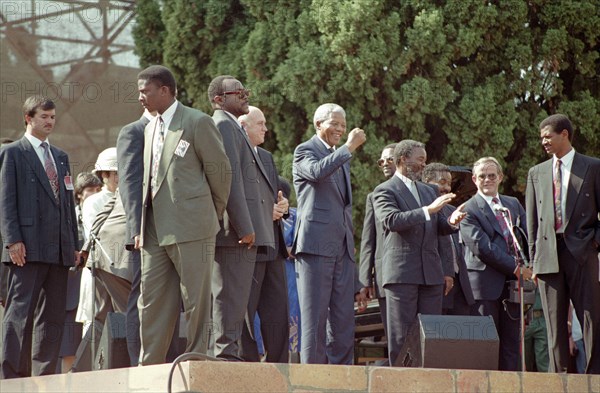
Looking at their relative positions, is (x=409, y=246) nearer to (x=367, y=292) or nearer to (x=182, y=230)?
(x=367, y=292)

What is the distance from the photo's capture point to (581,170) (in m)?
8.59

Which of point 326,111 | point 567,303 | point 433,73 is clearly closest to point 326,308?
point 326,111

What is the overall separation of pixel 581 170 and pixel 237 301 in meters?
3.08

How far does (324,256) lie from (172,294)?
191 cm

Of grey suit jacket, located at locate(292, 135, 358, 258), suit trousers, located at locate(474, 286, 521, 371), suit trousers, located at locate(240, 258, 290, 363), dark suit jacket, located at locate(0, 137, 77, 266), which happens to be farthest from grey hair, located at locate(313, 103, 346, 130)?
suit trousers, located at locate(474, 286, 521, 371)

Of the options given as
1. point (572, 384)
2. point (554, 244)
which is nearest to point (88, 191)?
A: point (554, 244)

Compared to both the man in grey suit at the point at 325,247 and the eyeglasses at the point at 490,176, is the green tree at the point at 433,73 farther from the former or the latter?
the man in grey suit at the point at 325,247

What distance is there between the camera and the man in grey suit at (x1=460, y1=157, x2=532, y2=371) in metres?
9.63

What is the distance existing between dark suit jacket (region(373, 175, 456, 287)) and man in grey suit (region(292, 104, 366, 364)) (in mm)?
308

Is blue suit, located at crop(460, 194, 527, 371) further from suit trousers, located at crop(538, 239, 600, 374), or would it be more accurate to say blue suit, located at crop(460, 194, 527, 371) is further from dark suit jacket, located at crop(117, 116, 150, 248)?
dark suit jacket, located at crop(117, 116, 150, 248)

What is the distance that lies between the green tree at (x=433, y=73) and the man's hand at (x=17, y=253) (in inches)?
318

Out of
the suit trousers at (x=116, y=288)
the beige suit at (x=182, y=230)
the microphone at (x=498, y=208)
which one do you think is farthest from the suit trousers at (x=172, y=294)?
the microphone at (x=498, y=208)

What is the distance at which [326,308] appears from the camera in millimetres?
8398

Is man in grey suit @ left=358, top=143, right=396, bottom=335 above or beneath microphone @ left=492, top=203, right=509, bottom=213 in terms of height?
beneath
